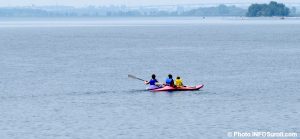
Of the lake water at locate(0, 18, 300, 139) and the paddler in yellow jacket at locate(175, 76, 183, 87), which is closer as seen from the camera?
the lake water at locate(0, 18, 300, 139)

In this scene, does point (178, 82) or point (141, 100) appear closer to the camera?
point (141, 100)

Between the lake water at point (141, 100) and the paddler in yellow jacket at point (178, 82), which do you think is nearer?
the lake water at point (141, 100)

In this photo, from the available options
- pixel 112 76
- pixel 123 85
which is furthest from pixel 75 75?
pixel 123 85

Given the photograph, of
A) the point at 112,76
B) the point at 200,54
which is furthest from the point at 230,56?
the point at 112,76

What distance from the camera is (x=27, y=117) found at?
52.4m

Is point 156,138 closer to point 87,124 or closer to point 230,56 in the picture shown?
point 87,124

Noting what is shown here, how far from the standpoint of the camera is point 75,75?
81.9m

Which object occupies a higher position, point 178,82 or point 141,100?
point 178,82

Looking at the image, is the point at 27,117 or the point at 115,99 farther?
the point at 115,99

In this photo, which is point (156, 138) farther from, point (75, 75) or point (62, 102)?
point (75, 75)

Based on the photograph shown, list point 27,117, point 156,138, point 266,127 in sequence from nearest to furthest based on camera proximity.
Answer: point 156,138 < point 266,127 < point 27,117

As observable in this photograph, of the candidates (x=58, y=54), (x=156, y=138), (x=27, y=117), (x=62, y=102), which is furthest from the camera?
(x=58, y=54)

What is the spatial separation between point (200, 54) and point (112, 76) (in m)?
37.7

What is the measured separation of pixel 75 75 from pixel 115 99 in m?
21.6
